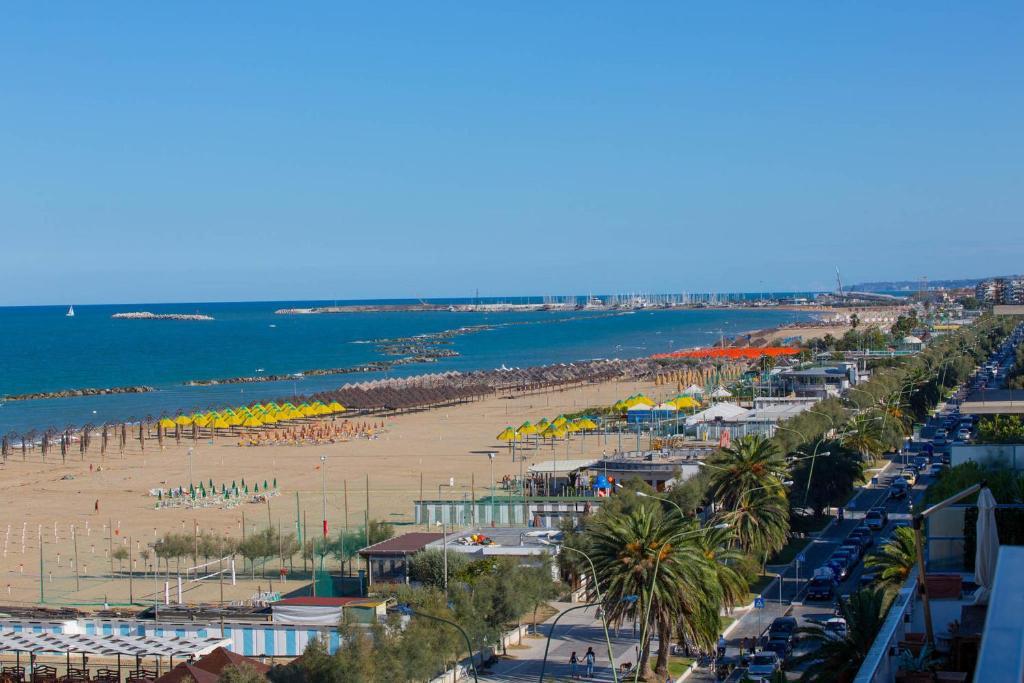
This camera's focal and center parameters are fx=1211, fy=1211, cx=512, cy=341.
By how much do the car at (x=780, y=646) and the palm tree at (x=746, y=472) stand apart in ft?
23.2

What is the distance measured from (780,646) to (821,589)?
224 inches

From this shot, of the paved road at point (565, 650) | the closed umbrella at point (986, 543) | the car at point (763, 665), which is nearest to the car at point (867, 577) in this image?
the car at point (763, 665)

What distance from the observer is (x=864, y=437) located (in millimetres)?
51625

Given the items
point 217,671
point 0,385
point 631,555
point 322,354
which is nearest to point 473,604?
point 631,555

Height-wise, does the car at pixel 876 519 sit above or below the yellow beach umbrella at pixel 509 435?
below

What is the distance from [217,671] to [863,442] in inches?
1420

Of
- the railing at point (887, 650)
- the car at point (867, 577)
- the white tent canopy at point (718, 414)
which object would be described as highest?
the railing at point (887, 650)

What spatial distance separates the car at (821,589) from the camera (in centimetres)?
3036

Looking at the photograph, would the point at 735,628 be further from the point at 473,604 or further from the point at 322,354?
the point at 322,354

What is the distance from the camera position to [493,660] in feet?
85.8

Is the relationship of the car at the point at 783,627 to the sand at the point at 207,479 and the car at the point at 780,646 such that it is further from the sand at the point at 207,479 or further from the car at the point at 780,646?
the sand at the point at 207,479

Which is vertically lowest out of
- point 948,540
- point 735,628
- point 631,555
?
point 735,628

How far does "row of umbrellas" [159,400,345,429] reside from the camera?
73.7 meters

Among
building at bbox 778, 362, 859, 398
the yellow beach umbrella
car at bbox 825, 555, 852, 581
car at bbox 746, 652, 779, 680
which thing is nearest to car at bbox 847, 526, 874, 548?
car at bbox 825, 555, 852, 581
